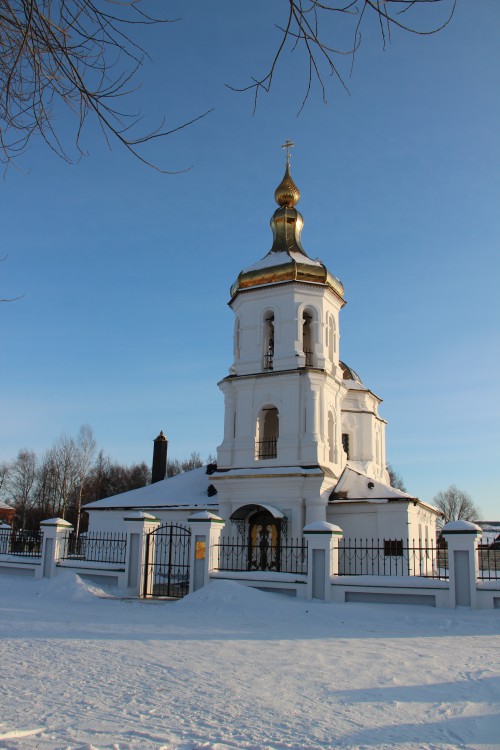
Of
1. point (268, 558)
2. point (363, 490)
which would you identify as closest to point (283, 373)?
point (363, 490)

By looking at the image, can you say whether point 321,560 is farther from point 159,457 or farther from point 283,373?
point 159,457

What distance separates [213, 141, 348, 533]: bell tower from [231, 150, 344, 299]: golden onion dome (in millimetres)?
37

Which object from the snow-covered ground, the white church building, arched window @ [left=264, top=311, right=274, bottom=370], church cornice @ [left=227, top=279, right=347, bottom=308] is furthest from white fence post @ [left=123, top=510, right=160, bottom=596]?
church cornice @ [left=227, top=279, right=347, bottom=308]

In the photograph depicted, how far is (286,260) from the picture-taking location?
74.0 feet

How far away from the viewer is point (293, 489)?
65.9 feet

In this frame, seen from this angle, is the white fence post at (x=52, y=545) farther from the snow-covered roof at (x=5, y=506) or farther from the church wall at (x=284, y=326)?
the snow-covered roof at (x=5, y=506)

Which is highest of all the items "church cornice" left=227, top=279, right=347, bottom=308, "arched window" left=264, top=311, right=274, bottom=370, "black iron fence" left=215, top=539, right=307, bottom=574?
"church cornice" left=227, top=279, right=347, bottom=308

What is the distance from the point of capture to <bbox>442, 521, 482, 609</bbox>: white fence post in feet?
40.2

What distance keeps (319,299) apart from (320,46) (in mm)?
18888

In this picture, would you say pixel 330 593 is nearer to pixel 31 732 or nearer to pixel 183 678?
pixel 183 678

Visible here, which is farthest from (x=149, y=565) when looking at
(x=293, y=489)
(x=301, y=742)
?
(x=301, y=742)

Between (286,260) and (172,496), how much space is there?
9663mm

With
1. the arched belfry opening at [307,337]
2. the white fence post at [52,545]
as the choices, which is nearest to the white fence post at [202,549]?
the white fence post at [52,545]

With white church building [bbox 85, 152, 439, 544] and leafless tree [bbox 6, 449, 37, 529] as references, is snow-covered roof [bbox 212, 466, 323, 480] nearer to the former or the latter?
white church building [bbox 85, 152, 439, 544]
